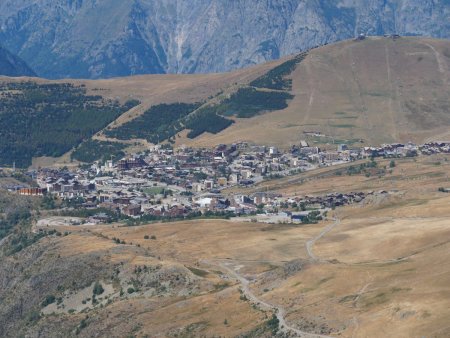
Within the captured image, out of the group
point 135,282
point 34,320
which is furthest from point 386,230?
point 34,320

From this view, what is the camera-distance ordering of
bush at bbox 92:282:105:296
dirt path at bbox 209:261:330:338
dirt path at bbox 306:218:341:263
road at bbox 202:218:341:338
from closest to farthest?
dirt path at bbox 209:261:330:338 < road at bbox 202:218:341:338 < bush at bbox 92:282:105:296 < dirt path at bbox 306:218:341:263

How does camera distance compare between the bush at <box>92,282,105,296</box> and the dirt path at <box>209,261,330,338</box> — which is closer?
the dirt path at <box>209,261,330,338</box>

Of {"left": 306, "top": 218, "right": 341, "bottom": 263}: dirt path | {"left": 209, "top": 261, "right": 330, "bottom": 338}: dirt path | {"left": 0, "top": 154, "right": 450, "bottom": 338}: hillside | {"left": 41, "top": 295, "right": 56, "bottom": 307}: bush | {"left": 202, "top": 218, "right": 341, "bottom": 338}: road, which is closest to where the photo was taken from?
{"left": 209, "top": 261, "right": 330, "bottom": 338}: dirt path

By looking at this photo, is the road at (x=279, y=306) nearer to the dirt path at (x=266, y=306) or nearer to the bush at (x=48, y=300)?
the dirt path at (x=266, y=306)

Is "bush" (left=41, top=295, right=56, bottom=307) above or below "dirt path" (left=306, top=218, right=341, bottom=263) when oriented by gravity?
below

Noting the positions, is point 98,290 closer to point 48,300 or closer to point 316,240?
point 48,300

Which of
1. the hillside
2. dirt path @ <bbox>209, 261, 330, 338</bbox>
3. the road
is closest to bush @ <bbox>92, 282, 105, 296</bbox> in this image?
the hillside

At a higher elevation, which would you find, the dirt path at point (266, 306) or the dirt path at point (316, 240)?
the dirt path at point (316, 240)

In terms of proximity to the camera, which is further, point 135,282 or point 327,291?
point 135,282

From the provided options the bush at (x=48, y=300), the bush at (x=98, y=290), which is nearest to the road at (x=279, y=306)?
the bush at (x=98, y=290)

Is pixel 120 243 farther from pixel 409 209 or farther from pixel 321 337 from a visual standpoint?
pixel 321 337

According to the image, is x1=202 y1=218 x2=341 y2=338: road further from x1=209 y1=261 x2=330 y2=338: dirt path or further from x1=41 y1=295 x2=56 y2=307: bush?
x1=41 y1=295 x2=56 y2=307: bush
